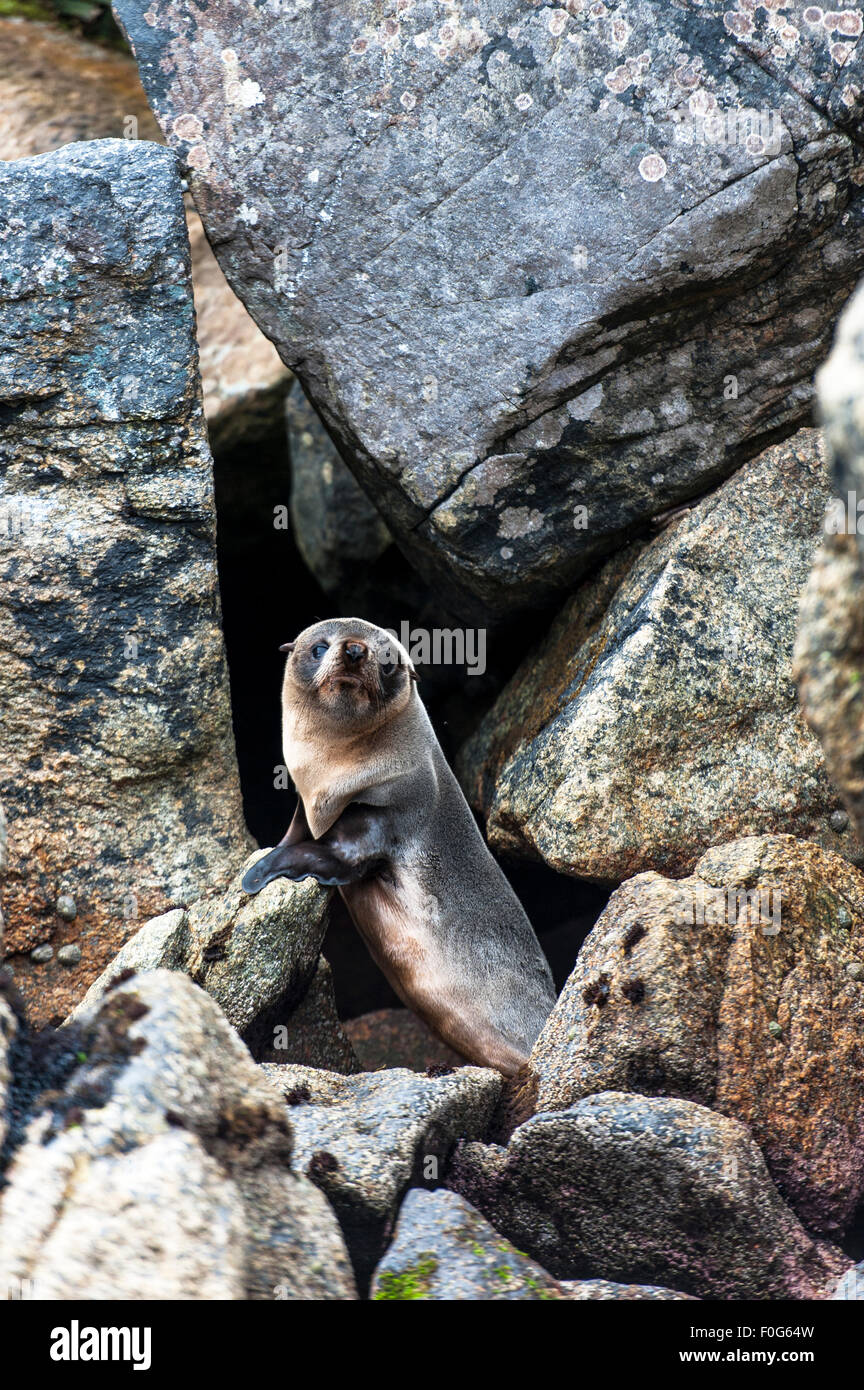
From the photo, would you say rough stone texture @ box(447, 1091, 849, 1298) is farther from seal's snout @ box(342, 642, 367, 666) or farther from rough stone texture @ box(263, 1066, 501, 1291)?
seal's snout @ box(342, 642, 367, 666)

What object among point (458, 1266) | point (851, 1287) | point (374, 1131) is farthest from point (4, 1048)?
point (851, 1287)

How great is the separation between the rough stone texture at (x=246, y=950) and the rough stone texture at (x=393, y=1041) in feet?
5.00

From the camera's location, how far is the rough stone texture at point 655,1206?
3.99 metres

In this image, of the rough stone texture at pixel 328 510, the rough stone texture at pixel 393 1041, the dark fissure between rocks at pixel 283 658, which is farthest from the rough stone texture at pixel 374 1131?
the rough stone texture at pixel 328 510

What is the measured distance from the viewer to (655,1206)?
405 centimetres

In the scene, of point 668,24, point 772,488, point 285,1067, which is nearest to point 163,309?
point 668,24

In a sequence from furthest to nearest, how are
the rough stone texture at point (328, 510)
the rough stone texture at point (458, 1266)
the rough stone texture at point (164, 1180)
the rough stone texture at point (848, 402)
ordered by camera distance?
the rough stone texture at point (328, 510), the rough stone texture at point (458, 1266), the rough stone texture at point (164, 1180), the rough stone texture at point (848, 402)

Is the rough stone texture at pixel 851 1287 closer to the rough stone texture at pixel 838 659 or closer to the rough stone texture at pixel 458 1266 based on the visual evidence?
the rough stone texture at pixel 458 1266

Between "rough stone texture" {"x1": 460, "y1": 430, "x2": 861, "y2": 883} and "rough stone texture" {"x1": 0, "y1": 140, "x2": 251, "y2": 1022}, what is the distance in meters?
1.89

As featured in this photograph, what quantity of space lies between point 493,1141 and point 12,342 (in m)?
4.20

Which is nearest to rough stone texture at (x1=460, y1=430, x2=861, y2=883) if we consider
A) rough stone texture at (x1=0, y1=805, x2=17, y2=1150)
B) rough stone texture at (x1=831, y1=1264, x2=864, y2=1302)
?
rough stone texture at (x1=831, y1=1264, x2=864, y2=1302)

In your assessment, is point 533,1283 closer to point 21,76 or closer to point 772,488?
point 772,488

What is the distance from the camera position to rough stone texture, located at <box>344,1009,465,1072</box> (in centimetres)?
706

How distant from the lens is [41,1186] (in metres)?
3.09
